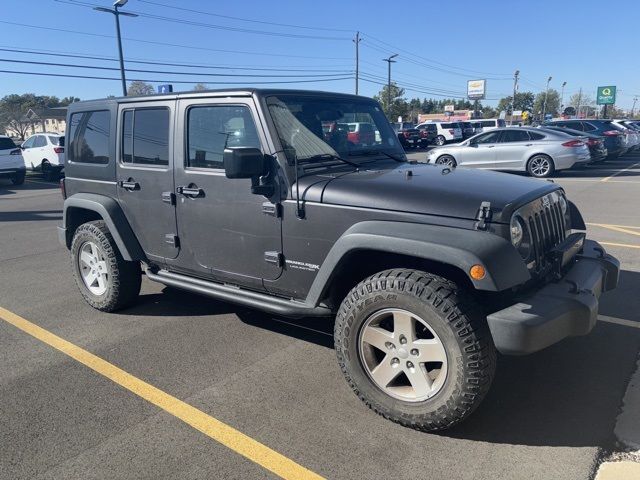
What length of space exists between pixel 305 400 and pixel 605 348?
7.76ft

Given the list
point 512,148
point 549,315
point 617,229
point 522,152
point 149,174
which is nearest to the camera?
point 549,315

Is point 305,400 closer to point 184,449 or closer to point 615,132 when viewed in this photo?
point 184,449

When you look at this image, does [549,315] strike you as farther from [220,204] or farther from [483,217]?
[220,204]

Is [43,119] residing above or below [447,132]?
above

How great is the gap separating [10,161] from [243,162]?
17343 millimetres

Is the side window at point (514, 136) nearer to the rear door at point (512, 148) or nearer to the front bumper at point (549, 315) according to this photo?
the rear door at point (512, 148)

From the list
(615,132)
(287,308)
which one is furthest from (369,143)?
(615,132)

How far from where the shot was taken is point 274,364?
150 inches

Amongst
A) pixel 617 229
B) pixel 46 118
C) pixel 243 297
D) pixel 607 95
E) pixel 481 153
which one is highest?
pixel 607 95

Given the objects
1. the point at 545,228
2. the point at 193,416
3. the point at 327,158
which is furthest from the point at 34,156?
the point at 545,228

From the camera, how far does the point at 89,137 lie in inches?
194

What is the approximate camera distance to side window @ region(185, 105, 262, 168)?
3.66 meters

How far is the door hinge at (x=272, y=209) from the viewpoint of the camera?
347 cm

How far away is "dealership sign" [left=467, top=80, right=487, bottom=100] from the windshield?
243 ft
